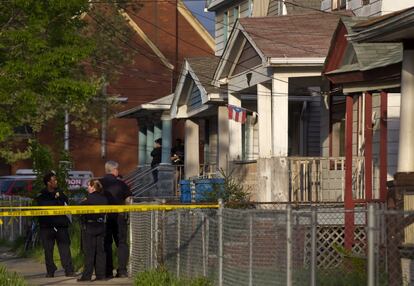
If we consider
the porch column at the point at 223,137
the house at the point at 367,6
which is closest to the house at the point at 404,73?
the house at the point at 367,6

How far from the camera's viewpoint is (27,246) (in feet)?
82.5

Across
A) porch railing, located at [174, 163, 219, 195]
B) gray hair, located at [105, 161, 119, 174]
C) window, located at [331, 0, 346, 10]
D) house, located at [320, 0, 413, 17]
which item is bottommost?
gray hair, located at [105, 161, 119, 174]

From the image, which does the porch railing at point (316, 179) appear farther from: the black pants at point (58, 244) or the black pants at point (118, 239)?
the black pants at point (58, 244)

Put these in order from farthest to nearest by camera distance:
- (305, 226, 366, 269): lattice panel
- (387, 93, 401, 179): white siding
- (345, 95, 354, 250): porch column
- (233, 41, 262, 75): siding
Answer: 1. (233, 41, 262, 75): siding
2. (387, 93, 401, 179): white siding
3. (345, 95, 354, 250): porch column
4. (305, 226, 366, 269): lattice panel

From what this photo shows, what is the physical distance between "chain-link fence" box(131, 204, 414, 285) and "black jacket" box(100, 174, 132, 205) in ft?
3.35

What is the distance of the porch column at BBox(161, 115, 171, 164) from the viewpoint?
115 ft

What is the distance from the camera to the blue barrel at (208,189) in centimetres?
2506

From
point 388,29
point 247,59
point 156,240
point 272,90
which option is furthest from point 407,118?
point 247,59

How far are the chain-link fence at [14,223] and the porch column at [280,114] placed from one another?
6310mm

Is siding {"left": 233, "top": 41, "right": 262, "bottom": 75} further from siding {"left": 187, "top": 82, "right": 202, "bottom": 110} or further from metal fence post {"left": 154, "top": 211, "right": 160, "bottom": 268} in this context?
metal fence post {"left": 154, "top": 211, "right": 160, "bottom": 268}

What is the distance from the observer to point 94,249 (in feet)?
60.8

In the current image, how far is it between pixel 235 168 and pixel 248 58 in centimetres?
274

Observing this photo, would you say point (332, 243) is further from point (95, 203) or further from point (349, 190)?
point (95, 203)

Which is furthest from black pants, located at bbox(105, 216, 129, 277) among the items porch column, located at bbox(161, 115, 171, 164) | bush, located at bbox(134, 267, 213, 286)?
porch column, located at bbox(161, 115, 171, 164)
